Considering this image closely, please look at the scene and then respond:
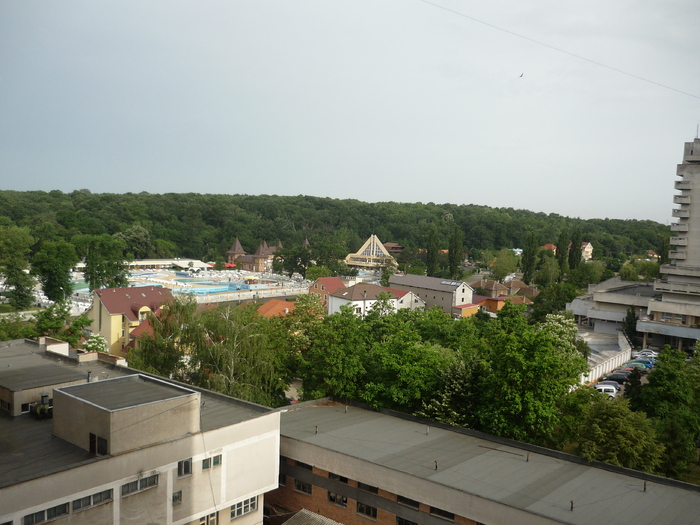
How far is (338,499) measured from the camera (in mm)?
15016

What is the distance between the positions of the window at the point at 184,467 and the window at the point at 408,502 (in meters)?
4.88

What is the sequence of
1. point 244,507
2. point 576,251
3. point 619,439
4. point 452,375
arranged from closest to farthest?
point 244,507 → point 619,439 → point 452,375 → point 576,251

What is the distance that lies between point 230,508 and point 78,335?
65.0ft

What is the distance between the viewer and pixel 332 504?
15.1 meters

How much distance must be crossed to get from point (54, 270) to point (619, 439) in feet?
165

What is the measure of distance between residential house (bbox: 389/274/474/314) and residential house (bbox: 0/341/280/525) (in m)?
36.3

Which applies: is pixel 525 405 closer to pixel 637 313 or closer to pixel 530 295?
pixel 637 313

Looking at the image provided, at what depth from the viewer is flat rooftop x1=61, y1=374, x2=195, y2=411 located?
41.3ft

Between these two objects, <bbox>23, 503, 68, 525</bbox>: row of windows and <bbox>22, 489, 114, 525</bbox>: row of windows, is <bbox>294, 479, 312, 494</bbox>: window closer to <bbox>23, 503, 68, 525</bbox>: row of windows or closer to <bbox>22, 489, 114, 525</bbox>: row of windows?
<bbox>22, 489, 114, 525</bbox>: row of windows

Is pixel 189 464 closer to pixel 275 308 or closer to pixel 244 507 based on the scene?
pixel 244 507

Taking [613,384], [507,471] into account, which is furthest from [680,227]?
[507,471]

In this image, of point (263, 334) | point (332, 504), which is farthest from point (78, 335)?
point (332, 504)

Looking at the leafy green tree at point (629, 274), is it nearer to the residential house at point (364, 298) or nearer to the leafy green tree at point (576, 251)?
the leafy green tree at point (576, 251)

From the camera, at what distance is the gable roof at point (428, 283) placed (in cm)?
5078
